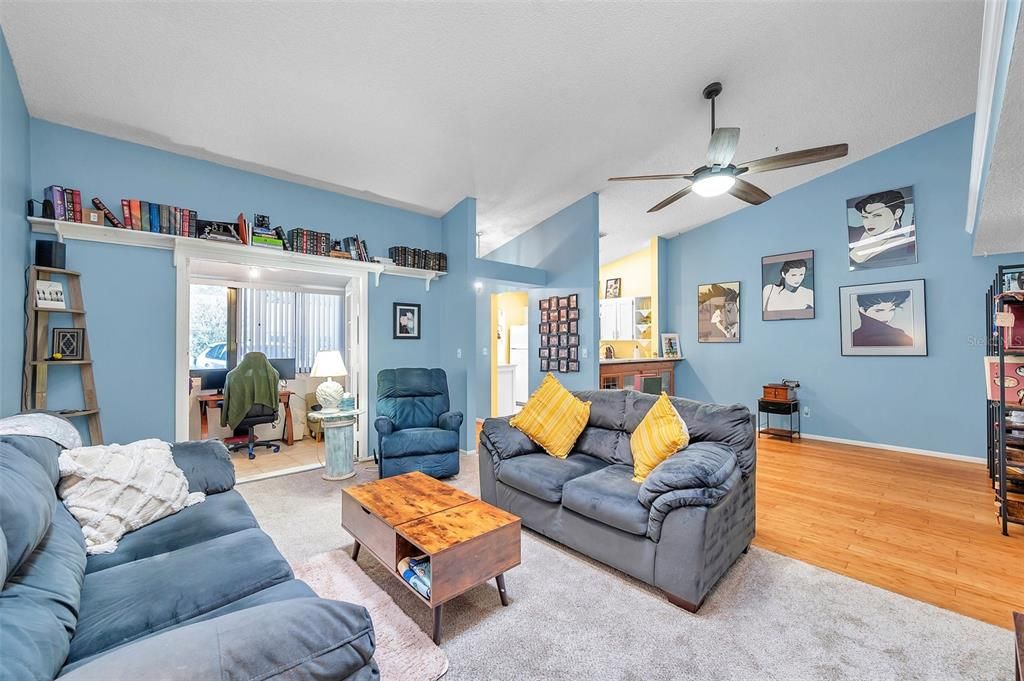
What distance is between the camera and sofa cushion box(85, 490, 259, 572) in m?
1.57

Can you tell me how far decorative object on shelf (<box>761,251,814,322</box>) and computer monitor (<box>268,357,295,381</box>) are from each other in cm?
650

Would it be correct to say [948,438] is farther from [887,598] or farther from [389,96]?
[389,96]

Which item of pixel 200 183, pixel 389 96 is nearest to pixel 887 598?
pixel 389 96

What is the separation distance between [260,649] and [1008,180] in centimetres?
435

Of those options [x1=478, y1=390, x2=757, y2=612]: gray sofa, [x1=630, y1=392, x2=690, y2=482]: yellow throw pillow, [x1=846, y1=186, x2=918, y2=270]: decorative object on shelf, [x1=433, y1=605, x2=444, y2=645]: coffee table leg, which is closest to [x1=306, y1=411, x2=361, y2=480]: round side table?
[x1=478, y1=390, x2=757, y2=612]: gray sofa

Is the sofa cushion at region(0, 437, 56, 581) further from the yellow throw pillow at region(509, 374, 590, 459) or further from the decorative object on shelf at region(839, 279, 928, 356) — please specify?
the decorative object on shelf at region(839, 279, 928, 356)

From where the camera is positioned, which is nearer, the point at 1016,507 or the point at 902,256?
the point at 1016,507

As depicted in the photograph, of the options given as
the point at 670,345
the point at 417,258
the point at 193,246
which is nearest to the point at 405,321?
the point at 417,258

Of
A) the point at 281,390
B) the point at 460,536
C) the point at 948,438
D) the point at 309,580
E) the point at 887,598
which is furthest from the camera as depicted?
the point at 281,390

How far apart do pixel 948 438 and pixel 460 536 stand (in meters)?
5.53

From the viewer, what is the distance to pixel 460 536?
5.89 ft

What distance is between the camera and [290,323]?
244 inches

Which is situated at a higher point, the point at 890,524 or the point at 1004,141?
the point at 1004,141

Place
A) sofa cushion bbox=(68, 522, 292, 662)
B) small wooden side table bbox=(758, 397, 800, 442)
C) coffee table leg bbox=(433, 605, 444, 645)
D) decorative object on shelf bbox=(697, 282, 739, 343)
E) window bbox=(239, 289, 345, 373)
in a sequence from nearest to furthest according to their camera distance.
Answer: sofa cushion bbox=(68, 522, 292, 662) → coffee table leg bbox=(433, 605, 444, 645) → small wooden side table bbox=(758, 397, 800, 442) → window bbox=(239, 289, 345, 373) → decorative object on shelf bbox=(697, 282, 739, 343)
